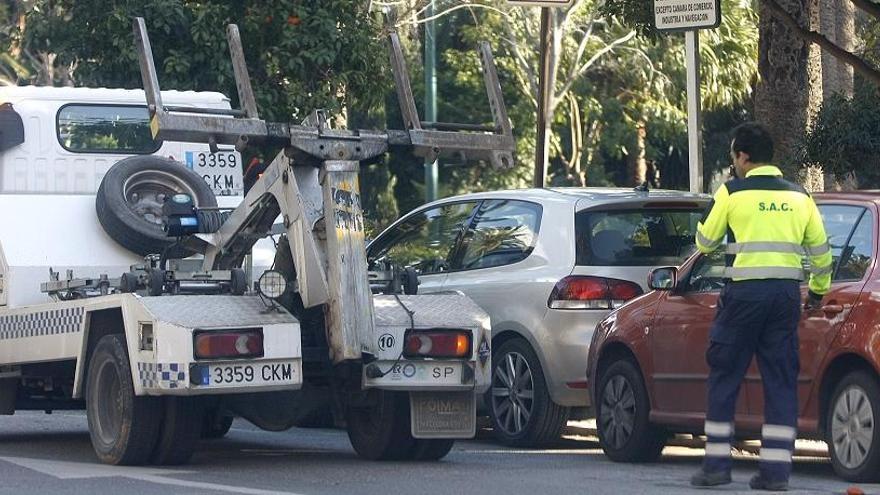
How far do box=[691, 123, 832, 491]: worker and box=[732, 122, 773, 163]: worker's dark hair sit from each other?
10 cm

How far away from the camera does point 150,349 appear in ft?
30.8

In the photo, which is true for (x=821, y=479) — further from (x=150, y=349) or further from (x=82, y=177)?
(x=82, y=177)

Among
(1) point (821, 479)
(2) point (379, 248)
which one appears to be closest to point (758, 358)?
(1) point (821, 479)

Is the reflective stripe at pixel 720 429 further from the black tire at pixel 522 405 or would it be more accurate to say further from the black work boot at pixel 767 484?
the black tire at pixel 522 405

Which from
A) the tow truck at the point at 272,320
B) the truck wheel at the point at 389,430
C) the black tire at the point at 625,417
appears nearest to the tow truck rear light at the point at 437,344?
the tow truck at the point at 272,320

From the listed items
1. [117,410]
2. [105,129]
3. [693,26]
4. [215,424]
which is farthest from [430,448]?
[693,26]

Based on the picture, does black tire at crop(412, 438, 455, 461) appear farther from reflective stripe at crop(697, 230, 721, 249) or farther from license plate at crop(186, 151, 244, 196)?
license plate at crop(186, 151, 244, 196)

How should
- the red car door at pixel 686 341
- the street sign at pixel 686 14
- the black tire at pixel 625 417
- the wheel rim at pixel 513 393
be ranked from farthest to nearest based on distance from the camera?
the street sign at pixel 686 14 → the wheel rim at pixel 513 393 → the black tire at pixel 625 417 → the red car door at pixel 686 341

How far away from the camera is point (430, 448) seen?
10.5 metres

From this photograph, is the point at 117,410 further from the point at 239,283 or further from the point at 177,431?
the point at 239,283

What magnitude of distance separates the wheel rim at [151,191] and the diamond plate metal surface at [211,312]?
6.48 ft

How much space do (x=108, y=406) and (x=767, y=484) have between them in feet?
12.3

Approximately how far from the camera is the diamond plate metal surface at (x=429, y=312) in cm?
999

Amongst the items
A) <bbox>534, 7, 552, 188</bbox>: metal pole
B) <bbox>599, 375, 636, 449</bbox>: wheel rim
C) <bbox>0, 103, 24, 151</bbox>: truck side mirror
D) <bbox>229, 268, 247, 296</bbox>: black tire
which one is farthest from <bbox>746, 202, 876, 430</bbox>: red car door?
<bbox>534, 7, 552, 188</bbox>: metal pole
